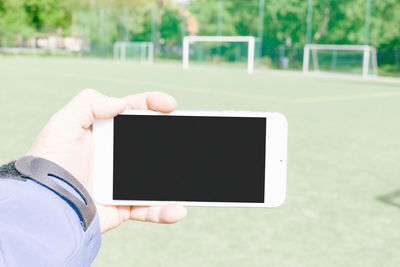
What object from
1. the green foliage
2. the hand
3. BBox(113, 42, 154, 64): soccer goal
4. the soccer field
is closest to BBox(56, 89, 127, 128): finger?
the hand

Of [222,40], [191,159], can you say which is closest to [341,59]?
[222,40]

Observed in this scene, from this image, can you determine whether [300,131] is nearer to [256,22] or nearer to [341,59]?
[341,59]

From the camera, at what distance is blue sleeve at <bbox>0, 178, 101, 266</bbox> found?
123 cm

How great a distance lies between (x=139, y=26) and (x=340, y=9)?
17.7 meters

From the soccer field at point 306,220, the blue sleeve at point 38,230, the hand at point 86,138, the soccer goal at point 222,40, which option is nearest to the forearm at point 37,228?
the blue sleeve at point 38,230

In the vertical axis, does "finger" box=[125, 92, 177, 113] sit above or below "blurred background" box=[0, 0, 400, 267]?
above

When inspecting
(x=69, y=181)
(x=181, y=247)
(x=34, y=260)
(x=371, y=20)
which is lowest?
(x=181, y=247)

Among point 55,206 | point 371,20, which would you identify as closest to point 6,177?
point 55,206

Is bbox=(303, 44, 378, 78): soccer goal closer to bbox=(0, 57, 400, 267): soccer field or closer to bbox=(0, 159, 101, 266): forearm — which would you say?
bbox=(0, 57, 400, 267): soccer field

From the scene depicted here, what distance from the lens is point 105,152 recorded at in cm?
206

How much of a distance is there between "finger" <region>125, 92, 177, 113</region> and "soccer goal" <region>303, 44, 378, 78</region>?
30.7m

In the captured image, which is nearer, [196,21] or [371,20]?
[371,20]

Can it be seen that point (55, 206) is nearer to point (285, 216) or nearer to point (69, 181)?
point (69, 181)

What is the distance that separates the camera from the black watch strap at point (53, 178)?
1.46 metres
